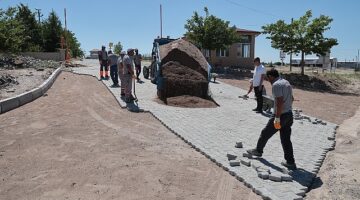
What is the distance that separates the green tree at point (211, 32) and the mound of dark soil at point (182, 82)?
15671mm

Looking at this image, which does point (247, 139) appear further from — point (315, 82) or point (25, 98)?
point (315, 82)

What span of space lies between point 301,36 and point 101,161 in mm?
24236

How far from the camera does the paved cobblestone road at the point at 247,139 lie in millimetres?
5605

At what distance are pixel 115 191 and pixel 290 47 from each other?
82.8 ft

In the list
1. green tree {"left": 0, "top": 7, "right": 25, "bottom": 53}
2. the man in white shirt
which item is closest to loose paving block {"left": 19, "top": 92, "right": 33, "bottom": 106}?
the man in white shirt

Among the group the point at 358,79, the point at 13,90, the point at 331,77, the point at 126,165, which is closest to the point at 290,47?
the point at 331,77

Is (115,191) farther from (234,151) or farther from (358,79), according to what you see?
(358,79)

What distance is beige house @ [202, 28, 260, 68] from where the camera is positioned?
115 ft

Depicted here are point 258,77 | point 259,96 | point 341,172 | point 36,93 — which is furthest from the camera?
point 36,93

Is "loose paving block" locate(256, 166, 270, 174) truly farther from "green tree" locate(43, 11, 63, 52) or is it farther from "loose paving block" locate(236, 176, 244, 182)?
"green tree" locate(43, 11, 63, 52)

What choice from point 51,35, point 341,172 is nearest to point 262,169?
point 341,172

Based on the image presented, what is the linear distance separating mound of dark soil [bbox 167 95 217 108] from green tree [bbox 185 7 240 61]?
16539mm

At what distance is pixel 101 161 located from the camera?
21.4 ft

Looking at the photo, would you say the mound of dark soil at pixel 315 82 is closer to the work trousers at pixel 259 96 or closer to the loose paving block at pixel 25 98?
the work trousers at pixel 259 96
